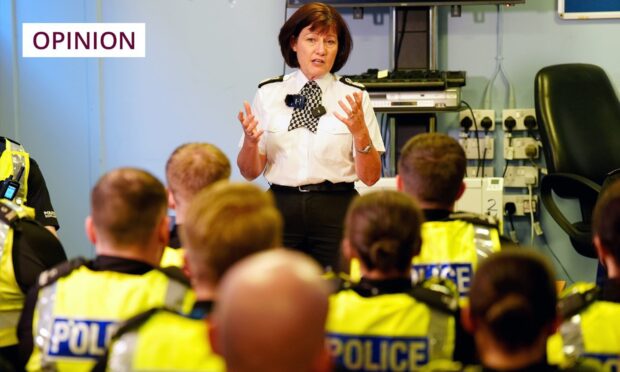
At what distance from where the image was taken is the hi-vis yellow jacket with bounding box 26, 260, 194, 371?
6.70 ft

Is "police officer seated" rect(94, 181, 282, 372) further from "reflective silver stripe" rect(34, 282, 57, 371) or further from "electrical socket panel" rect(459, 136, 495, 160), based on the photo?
"electrical socket panel" rect(459, 136, 495, 160)

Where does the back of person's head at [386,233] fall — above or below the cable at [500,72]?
below

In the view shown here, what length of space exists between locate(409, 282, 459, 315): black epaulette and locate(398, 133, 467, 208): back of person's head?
1.85 feet

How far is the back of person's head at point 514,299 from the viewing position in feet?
5.23

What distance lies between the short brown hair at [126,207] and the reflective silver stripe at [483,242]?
0.88 m

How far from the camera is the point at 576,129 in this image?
193 inches

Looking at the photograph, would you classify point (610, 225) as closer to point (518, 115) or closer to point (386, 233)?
point (386, 233)

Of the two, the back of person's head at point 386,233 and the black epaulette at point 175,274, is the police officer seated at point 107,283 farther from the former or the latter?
the back of person's head at point 386,233

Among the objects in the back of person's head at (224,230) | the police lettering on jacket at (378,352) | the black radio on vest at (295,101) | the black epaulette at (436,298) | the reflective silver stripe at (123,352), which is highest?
the black radio on vest at (295,101)

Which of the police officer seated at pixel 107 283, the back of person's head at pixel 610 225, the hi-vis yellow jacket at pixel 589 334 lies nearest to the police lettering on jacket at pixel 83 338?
the police officer seated at pixel 107 283

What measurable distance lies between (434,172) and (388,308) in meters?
0.67

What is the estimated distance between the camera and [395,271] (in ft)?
6.78

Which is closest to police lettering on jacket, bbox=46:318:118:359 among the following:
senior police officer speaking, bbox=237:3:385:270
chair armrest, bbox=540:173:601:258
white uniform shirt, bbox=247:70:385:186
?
senior police officer speaking, bbox=237:3:385:270

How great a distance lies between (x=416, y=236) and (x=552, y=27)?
11.6ft
